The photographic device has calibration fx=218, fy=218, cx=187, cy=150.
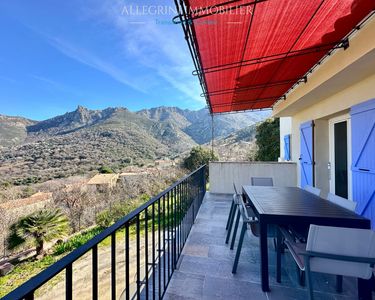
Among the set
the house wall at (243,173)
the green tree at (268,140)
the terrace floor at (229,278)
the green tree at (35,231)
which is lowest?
the green tree at (35,231)

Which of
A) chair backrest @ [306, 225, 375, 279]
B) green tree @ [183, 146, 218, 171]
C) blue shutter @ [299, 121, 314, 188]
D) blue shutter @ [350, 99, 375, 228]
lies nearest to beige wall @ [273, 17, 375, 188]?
blue shutter @ [299, 121, 314, 188]

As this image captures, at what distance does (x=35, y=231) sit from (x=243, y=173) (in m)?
7.62

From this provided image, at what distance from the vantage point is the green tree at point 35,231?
25.8ft

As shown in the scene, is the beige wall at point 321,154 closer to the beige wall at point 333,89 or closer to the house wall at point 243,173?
the beige wall at point 333,89

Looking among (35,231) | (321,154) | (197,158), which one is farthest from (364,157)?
(35,231)

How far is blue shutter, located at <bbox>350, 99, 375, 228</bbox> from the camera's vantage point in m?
2.98

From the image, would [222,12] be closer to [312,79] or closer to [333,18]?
[333,18]

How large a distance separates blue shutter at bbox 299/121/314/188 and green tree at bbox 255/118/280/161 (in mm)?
4846

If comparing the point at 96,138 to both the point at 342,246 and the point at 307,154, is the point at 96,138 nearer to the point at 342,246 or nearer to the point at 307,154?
the point at 307,154

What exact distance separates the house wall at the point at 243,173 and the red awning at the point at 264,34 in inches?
123

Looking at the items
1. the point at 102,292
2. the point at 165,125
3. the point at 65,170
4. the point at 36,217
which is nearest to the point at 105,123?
the point at 165,125

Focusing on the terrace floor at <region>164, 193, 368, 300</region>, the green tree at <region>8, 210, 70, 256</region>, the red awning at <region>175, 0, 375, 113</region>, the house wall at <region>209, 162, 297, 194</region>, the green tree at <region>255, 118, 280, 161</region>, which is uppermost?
the red awning at <region>175, 0, 375, 113</region>

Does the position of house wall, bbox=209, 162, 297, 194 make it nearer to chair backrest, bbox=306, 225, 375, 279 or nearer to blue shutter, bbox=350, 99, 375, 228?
blue shutter, bbox=350, 99, 375, 228

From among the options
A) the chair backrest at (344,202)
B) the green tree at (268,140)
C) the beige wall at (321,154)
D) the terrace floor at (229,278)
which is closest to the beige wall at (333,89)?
the beige wall at (321,154)
